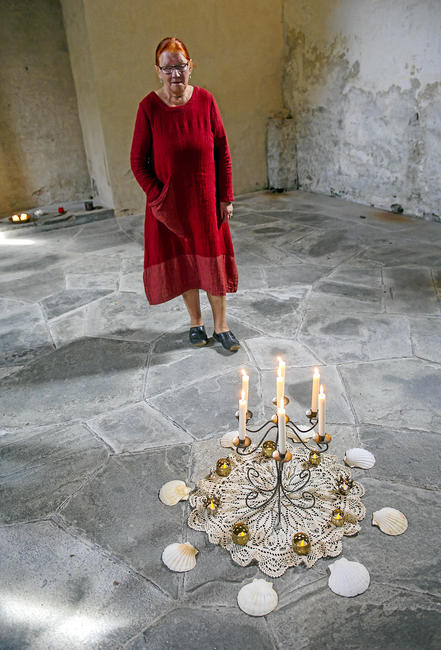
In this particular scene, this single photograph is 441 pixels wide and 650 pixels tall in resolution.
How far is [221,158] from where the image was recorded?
305 centimetres

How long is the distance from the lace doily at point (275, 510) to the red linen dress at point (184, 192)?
4.47ft

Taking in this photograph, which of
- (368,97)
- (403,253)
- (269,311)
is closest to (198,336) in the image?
(269,311)

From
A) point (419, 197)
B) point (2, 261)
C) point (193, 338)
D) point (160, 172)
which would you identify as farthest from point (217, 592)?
point (419, 197)

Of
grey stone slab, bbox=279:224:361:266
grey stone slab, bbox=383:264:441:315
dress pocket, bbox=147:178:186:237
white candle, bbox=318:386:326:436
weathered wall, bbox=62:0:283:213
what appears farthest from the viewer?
weathered wall, bbox=62:0:283:213

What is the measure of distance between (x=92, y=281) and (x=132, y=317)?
3.44 ft

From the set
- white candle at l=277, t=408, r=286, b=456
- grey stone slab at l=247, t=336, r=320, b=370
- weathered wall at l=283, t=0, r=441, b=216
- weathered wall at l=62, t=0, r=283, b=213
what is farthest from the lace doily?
weathered wall at l=62, t=0, r=283, b=213

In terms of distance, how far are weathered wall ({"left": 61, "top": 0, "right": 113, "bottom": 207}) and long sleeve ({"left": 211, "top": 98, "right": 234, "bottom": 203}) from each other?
Answer: 4195mm

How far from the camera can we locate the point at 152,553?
6.18 feet

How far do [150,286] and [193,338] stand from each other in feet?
1.56

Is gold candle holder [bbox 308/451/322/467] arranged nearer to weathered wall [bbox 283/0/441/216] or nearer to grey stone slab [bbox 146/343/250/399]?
grey stone slab [bbox 146/343/250/399]

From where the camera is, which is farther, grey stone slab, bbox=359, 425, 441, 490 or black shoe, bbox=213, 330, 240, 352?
black shoe, bbox=213, 330, 240, 352

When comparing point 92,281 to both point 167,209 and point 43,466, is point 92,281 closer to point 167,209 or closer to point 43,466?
point 167,209

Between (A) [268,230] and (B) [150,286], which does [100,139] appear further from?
(B) [150,286]

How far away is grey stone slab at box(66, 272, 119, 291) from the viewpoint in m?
4.68
